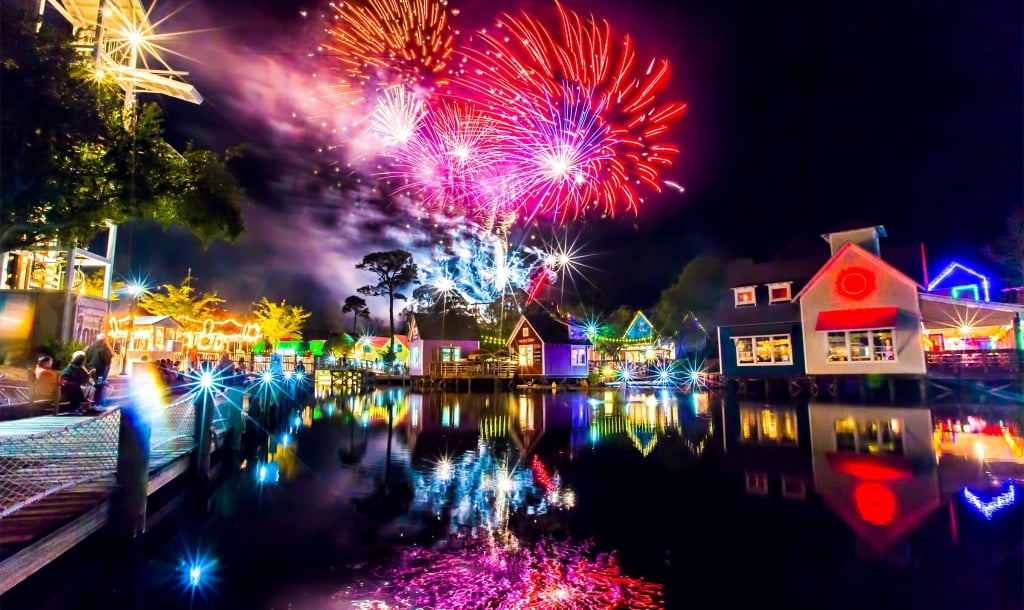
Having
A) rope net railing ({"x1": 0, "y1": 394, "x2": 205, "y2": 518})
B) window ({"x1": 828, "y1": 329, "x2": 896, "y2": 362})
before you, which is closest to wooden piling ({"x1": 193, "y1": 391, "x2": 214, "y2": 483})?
rope net railing ({"x1": 0, "y1": 394, "x2": 205, "y2": 518})

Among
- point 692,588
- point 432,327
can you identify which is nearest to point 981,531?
point 692,588

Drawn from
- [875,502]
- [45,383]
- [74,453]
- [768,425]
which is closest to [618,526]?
[875,502]

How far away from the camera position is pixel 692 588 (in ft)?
17.3

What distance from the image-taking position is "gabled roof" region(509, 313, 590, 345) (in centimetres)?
4266

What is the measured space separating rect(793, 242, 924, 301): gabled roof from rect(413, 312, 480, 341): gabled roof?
98.5ft

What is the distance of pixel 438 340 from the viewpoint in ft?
163

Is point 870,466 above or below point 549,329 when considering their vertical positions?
below

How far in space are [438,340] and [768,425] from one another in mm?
36016

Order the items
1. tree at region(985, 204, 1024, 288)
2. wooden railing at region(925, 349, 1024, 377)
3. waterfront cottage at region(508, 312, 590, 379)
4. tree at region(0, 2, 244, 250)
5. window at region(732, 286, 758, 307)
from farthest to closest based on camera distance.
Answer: waterfront cottage at region(508, 312, 590, 379) → tree at region(985, 204, 1024, 288) → window at region(732, 286, 758, 307) → wooden railing at region(925, 349, 1024, 377) → tree at region(0, 2, 244, 250)

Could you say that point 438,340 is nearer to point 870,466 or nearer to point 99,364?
point 99,364

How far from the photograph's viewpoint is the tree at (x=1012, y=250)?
1526 inches

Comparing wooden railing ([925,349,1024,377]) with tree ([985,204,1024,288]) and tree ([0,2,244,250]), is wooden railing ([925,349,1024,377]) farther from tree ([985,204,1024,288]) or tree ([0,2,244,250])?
tree ([0,2,244,250])

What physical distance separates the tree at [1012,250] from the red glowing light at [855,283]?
21.3 m

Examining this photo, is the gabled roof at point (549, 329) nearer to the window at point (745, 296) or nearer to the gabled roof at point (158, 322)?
the window at point (745, 296)
